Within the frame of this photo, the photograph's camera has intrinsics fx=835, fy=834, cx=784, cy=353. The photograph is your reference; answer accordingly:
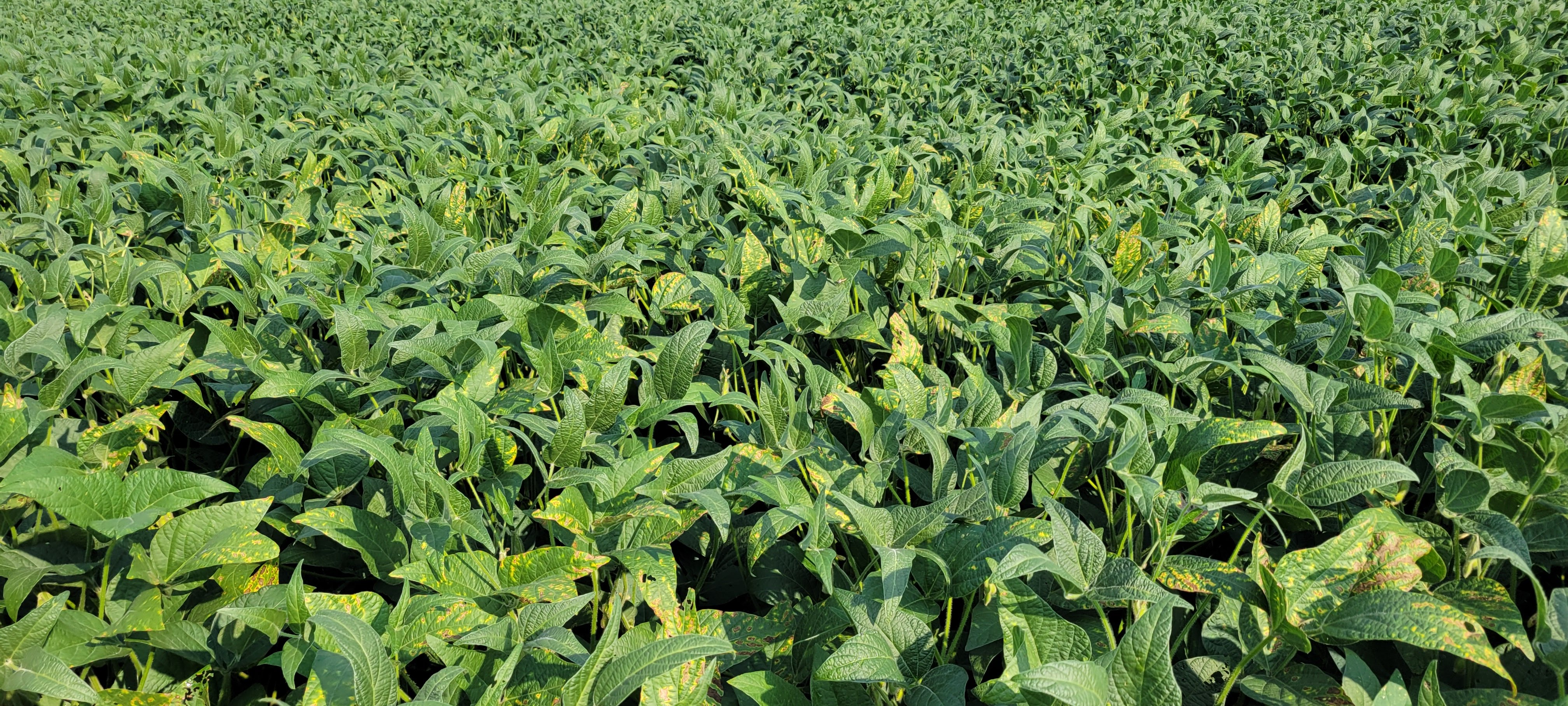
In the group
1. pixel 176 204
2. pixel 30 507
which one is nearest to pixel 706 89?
pixel 176 204

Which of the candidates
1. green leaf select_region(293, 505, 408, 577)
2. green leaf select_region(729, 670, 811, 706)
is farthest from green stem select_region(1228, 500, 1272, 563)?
green leaf select_region(293, 505, 408, 577)

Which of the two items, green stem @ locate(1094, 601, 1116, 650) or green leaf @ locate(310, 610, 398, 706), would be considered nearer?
green leaf @ locate(310, 610, 398, 706)

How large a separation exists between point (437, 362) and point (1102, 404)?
1385mm

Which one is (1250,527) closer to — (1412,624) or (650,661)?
(1412,624)

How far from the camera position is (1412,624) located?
1.08 meters

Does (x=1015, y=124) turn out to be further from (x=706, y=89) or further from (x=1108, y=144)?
(x=706, y=89)

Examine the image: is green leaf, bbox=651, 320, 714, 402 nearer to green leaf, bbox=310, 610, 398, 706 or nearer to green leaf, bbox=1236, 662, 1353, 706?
green leaf, bbox=310, 610, 398, 706

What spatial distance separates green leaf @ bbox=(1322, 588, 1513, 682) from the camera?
3.49 ft

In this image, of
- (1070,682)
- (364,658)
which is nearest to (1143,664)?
(1070,682)

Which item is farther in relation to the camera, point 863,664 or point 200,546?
point 200,546

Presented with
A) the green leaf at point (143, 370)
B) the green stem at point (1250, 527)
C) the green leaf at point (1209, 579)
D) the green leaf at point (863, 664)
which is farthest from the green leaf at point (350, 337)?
the green stem at point (1250, 527)

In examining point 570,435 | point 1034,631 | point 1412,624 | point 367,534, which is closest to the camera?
point 1412,624

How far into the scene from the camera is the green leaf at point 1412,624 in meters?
1.06

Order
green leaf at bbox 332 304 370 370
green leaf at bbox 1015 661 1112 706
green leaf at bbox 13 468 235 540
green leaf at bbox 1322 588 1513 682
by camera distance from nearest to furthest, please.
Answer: green leaf at bbox 1015 661 1112 706
green leaf at bbox 1322 588 1513 682
green leaf at bbox 13 468 235 540
green leaf at bbox 332 304 370 370
